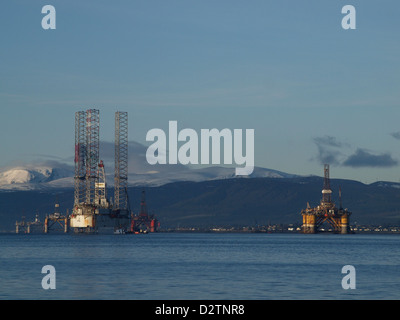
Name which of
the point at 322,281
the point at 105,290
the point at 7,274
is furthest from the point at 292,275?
the point at 7,274

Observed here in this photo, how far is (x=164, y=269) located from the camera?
96.2 metres

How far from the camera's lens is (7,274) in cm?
8669
